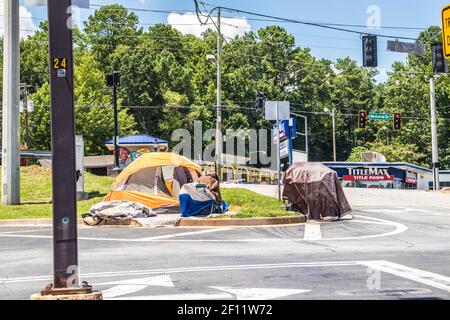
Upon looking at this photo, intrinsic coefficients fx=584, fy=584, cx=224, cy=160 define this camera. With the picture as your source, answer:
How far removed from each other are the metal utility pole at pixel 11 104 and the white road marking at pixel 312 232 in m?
10.8

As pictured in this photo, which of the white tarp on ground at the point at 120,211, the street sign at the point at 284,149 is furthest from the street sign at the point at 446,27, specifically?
the street sign at the point at 284,149

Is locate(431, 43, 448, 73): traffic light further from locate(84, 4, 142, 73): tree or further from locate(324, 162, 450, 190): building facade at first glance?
locate(84, 4, 142, 73): tree

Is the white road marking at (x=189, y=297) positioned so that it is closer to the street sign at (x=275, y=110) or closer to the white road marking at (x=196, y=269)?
the white road marking at (x=196, y=269)

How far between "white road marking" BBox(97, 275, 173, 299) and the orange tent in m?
10.6

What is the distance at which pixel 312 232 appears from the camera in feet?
46.7

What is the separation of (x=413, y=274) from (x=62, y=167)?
5091 millimetres

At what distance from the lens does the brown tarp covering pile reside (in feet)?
55.9

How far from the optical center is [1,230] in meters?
15.4

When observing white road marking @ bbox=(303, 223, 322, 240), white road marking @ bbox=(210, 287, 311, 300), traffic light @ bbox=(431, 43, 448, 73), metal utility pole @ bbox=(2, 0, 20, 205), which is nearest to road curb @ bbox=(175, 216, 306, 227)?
white road marking @ bbox=(303, 223, 322, 240)

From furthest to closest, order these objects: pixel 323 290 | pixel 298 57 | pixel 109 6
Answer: pixel 298 57, pixel 109 6, pixel 323 290
